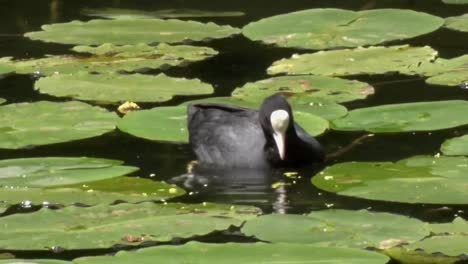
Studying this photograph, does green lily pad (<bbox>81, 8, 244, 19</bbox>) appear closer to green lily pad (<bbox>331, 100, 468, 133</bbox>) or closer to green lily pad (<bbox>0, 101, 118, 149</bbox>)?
green lily pad (<bbox>0, 101, 118, 149</bbox>)

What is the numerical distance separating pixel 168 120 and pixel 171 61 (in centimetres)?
160

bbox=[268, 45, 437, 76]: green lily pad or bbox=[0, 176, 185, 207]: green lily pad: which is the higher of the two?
bbox=[268, 45, 437, 76]: green lily pad

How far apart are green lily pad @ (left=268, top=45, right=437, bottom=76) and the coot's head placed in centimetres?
171

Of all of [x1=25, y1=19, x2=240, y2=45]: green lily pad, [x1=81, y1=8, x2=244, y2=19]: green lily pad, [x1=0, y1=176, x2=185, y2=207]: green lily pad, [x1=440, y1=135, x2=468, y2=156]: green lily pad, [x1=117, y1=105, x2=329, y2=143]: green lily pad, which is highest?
[x1=81, y1=8, x2=244, y2=19]: green lily pad

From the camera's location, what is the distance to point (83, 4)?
13.4 m

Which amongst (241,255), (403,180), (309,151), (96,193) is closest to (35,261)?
(241,255)

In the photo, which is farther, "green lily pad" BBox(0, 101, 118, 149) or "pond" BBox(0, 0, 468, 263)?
"green lily pad" BBox(0, 101, 118, 149)

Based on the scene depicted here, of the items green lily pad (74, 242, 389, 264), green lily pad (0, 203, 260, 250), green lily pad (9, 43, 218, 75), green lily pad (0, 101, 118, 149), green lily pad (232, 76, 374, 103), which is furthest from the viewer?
green lily pad (9, 43, 218, 75)

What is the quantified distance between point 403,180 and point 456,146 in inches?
28.3

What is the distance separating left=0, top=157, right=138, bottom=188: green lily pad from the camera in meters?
7.83

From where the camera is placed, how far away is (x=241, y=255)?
6.36 m

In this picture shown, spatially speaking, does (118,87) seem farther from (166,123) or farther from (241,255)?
(241,255)

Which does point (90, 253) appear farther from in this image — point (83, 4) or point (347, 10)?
point (83, 4)

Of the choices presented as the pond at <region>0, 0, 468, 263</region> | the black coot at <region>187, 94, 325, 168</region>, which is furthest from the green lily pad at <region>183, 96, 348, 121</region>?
the black coot at <region>187, 94, 325, 168</region>
